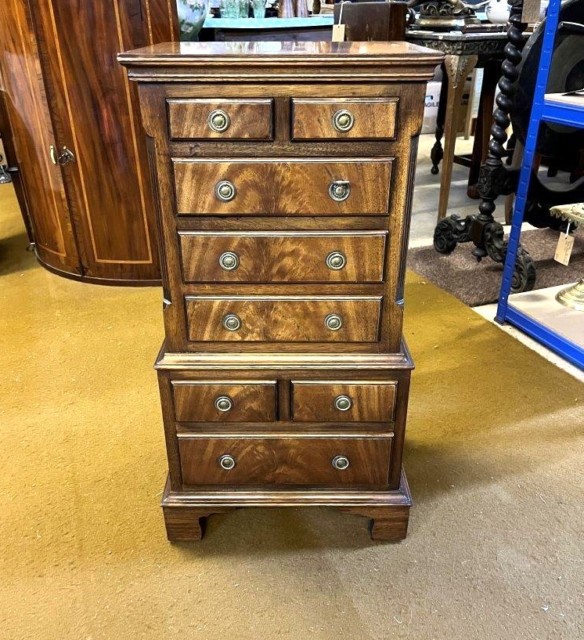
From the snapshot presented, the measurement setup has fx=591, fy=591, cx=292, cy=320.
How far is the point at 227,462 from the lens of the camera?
4.45 feet

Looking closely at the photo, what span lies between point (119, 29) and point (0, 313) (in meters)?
1.25

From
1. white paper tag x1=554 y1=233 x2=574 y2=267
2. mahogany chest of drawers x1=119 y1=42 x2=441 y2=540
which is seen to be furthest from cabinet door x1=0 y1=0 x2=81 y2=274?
white paper tag x1=554 y1=233 x2=574 y2=267

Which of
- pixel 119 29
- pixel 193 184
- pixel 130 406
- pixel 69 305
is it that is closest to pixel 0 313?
pixel 69 305

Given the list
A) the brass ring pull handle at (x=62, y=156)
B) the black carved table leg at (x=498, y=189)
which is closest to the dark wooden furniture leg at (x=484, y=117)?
the black carved table leg at (x=498, y=189)

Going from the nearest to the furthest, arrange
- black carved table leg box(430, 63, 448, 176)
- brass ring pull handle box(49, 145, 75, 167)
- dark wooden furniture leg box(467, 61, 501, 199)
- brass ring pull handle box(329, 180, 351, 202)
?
brass ring pull handle box(329, 180, 351, 202) < brass ring pull handle box(49, 145, 75, 167) < dark wooden furniture leg box(467, 61, 501, 199) < black carved table leg box(430, 63, 448, 176)

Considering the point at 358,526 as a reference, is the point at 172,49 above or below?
above

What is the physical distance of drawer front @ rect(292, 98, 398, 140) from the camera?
103 cm

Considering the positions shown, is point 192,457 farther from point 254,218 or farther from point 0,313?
point 0,313

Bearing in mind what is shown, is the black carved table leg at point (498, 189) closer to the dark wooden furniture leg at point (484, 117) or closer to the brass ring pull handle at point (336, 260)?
the dark wooden furniture leg at point (484, 117)

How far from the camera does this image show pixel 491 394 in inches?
76.2

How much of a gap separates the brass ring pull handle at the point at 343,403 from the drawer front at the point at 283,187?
0.41 metres

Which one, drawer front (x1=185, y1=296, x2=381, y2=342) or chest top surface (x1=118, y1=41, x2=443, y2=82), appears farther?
drawer front (x1=185, y1=296, x2=381, y2=342)

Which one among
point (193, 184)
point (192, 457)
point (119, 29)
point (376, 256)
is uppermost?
point (119, 29)

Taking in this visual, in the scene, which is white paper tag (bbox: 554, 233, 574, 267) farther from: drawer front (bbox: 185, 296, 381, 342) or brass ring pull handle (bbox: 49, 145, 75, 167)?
brass ring pull handle (bbox: 49, 145, 75, 167)
